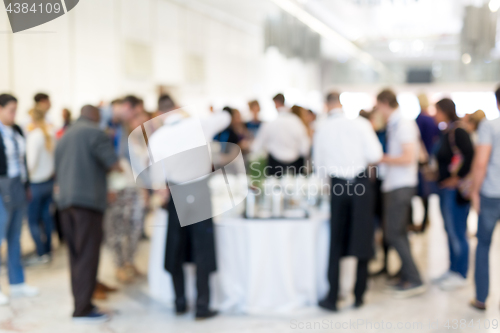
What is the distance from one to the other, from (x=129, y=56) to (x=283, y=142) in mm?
3890

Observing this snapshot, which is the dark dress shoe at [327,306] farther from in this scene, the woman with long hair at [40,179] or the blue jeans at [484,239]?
the woman with long hair at [40,179]

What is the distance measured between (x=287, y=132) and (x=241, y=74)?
24.0ft

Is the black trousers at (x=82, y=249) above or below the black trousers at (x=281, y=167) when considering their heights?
below

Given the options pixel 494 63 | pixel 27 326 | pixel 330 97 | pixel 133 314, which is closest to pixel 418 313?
pixel 330 97

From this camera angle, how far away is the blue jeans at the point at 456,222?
3652 mm

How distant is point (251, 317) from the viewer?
3027 millimetres

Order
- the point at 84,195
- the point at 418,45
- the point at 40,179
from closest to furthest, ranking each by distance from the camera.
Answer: the point at 84,195
the point at 40,179
the point at 418,45

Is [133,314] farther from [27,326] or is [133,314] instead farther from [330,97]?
[330,97]

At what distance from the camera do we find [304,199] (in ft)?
11.2

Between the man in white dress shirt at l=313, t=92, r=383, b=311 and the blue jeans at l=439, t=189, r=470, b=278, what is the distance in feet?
3.14

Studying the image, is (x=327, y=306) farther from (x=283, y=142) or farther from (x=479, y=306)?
(x=283, y=142)

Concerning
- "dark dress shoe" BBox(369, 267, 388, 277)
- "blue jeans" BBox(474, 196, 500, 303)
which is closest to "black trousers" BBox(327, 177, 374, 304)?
"blue jeans" BBox(474, 196, 500, 303)

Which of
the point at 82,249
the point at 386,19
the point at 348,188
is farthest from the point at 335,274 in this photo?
the point at 386,19

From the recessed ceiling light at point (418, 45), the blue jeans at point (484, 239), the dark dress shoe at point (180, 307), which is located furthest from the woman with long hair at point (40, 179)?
the recessed ceiling light at point (418, 45)
